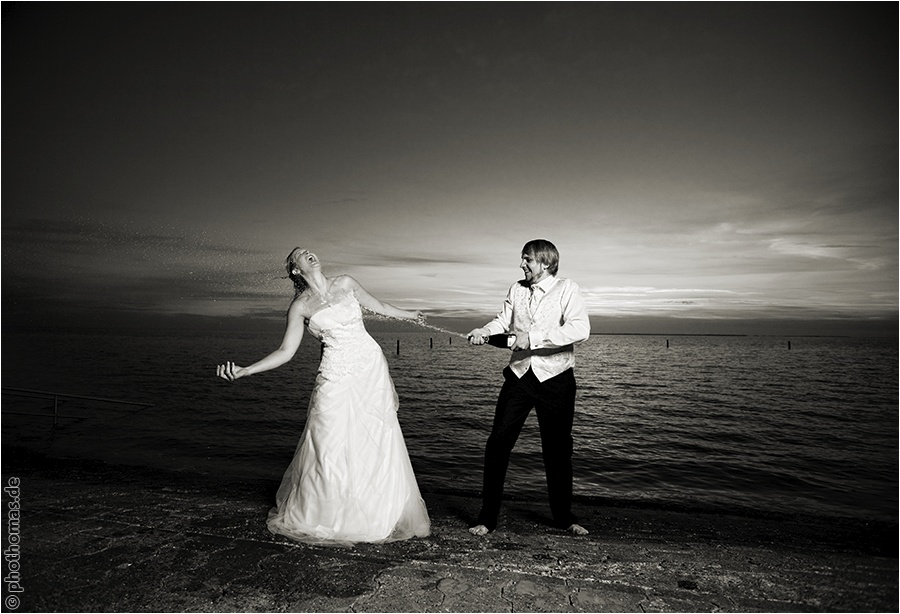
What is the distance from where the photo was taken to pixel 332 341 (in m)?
4.58

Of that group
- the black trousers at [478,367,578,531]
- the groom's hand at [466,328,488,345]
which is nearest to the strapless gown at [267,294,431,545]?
the black trousers at [478,367,578,531]

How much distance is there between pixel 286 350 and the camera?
14.2ft

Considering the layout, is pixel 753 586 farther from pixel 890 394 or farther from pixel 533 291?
pixel 890 394

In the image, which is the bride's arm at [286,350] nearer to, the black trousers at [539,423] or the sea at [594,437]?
the black trousers at [539,423]

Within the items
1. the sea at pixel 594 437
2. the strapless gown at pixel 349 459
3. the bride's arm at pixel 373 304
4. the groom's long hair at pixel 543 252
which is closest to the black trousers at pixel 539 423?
the strapless gown at pixel 349 459

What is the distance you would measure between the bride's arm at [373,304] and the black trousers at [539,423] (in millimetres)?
1127

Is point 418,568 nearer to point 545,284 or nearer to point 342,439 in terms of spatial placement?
point 342,439

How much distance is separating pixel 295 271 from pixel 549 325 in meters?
2.22

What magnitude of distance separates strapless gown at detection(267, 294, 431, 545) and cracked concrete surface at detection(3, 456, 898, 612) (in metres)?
0.20

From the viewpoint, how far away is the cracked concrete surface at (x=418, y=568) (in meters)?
3.20

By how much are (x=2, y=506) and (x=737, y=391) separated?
31.1 meters

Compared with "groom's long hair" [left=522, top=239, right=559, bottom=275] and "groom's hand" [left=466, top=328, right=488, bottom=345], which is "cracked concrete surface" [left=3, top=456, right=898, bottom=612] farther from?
"groom's long hair" [left=522, top=239, right=559, bottom=275]

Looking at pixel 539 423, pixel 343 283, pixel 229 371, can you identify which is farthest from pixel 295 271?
pixel 539 423

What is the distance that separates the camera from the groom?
4.47 meters
